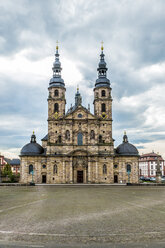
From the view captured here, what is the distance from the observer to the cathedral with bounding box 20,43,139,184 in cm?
5650

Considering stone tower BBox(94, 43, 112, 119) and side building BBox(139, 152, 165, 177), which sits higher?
stone tower BBox(94, 43, 112, 119)

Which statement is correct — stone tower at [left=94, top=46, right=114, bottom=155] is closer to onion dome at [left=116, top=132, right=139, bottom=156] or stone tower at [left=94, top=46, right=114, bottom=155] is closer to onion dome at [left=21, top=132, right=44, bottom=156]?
onion dome at [left=116, top=132, right=139, bottom=156]

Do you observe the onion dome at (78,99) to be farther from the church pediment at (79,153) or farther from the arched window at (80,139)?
the church pediment at (79,153)

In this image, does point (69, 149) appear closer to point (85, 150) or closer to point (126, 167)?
point (85, 150)

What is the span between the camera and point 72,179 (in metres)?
56.2

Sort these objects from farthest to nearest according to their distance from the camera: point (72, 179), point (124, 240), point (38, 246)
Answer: point (72, 179)
point (124, 240)
point (38, 246)

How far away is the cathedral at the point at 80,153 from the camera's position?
56500 millimetres

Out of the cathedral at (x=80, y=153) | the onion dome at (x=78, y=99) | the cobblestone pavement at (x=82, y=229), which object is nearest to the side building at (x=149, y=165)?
the onion dome at (x=78, y=99)

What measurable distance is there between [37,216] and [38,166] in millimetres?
45016

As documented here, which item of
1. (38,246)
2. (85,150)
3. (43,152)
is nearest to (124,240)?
(38,246)

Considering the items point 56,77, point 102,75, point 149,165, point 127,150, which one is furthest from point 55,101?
point 149,165

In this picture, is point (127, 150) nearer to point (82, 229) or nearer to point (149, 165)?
point (82, 229)

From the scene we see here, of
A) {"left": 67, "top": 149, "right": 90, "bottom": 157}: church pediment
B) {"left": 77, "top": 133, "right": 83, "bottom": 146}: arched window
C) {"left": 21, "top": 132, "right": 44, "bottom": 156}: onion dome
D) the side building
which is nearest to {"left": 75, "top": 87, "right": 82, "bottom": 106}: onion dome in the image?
{"left": 77, "top": 133, "right": 83, "bottom": 146}: arched window

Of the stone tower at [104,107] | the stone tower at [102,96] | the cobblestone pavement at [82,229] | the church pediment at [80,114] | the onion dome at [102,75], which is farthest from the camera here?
the onion dome at [102,75]
